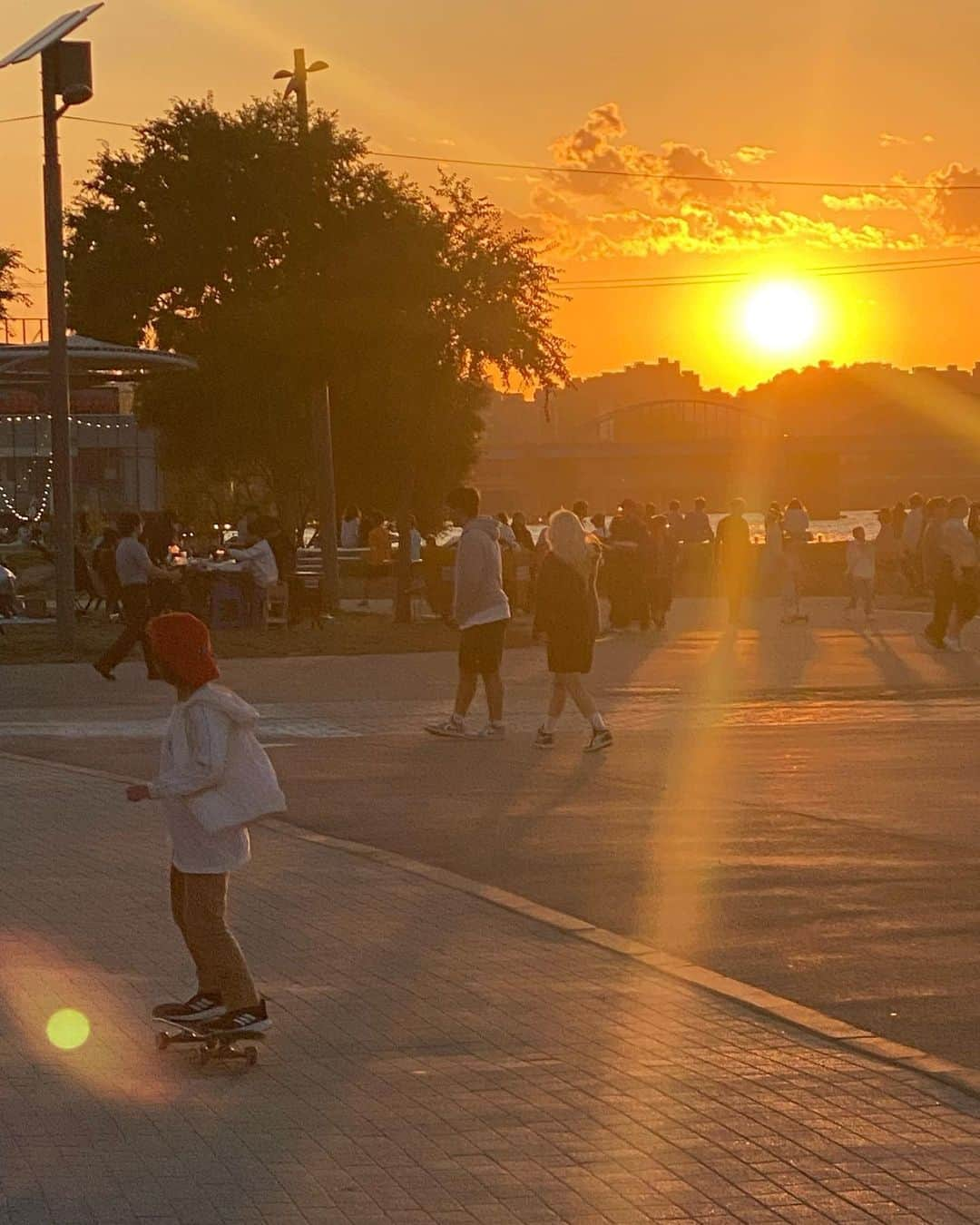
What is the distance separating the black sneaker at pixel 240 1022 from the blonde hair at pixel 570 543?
9315 mm

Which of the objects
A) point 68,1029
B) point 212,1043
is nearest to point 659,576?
point 68,1029

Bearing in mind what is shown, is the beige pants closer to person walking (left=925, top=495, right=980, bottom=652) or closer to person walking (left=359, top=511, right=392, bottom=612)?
person walking (left=925, top=495, right=980, bottom=652)

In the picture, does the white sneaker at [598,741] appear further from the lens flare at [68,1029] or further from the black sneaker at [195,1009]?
the black sneaker at [195,1009]

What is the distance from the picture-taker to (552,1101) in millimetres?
6348

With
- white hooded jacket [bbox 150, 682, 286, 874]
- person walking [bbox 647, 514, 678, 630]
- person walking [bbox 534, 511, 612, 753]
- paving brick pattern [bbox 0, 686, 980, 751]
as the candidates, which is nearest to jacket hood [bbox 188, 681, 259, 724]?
white hooded jacket [bbox 150, 682, 286, 874]

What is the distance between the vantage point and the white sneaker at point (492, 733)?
17391mm

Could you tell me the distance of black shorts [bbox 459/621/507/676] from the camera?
16812 millimetres

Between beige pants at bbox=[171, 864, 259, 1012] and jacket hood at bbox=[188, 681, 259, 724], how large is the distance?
18.2 inches

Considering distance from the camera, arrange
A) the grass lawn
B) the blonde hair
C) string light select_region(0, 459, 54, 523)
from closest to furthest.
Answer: the blonde hair → the grass lawn → string light select_region(0, 459, 54, 523)

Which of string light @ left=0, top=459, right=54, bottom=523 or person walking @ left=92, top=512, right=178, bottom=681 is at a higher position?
string light @ left=0, top=459, right=54, bottom=523

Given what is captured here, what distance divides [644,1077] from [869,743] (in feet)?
35.8

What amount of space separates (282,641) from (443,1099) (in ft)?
74.7

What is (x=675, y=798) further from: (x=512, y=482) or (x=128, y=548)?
(x=512, y=482)

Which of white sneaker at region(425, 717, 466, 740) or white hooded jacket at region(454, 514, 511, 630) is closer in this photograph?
white hooded jacket at region(454, 514, 511, 630)
